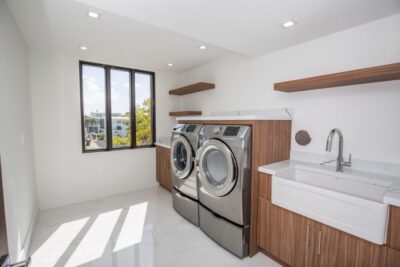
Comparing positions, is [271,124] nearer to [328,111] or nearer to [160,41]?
[328,111]

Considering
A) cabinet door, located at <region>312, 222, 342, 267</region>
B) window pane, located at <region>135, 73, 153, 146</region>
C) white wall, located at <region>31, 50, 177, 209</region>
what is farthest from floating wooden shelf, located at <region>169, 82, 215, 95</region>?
cabinet door, located at <region>312, 222, 342, 267</region>

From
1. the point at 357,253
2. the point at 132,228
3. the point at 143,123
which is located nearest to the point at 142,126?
the point at 143,123

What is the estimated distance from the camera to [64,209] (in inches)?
118

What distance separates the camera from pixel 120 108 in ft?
11.8

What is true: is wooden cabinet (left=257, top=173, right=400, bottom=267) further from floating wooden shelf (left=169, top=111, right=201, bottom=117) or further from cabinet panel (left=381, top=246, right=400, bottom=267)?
floating wooden shelf (left=169, top=111, right=201, bottom=117)

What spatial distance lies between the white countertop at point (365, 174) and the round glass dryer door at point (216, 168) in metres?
0.30

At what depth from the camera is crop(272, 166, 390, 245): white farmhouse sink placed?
50.0 inches

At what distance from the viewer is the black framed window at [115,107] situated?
3.30 metres

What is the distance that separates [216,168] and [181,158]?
743 mm

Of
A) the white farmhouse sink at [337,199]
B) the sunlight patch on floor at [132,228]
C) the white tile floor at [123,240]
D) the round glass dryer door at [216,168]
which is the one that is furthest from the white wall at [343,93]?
the sunlight patch on floor at [132,228]

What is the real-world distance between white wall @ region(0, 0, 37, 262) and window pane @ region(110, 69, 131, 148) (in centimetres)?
130

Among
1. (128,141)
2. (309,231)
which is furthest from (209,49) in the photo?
(309,231)

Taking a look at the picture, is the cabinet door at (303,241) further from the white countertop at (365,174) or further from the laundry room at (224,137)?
the white countertop at (365,174)

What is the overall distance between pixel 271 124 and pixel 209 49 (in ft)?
4.86
